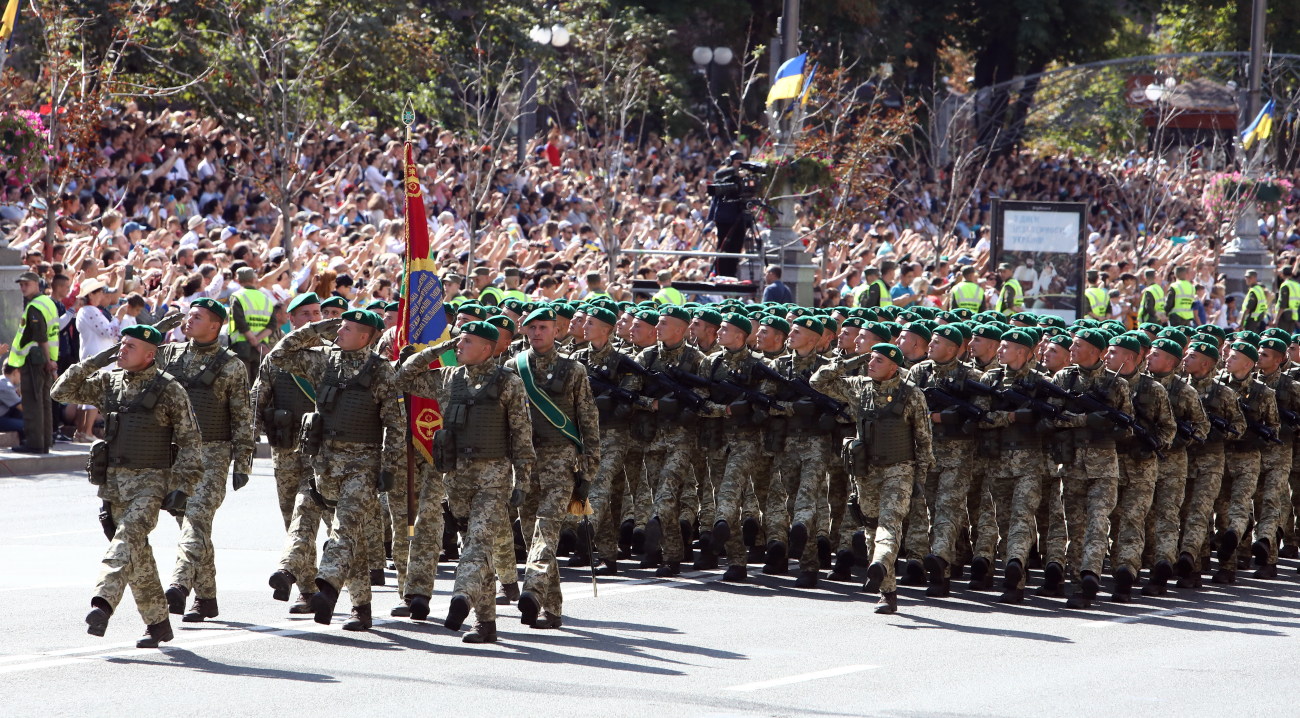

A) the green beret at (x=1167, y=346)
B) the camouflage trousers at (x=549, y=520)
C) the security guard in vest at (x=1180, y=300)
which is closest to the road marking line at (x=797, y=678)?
the camouflage trousers at (x=549, y=520)

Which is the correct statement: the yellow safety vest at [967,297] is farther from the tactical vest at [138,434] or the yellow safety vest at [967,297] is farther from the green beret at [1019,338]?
the tactical vest at [138,434]

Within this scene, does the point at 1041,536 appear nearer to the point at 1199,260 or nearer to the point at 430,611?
Result: the point at 430,611

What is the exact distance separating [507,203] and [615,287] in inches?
305

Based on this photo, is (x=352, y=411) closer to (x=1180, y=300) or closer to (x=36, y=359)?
(x=36, y=359)

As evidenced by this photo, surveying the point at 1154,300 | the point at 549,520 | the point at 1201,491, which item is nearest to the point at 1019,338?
the point at 1201,491

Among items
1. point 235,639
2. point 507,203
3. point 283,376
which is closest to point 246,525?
point 283,376

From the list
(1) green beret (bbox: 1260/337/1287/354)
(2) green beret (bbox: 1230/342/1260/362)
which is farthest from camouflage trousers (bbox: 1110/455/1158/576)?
(1) green beret (bbox: 1260/337/1287/354)

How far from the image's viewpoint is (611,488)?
41.7ft

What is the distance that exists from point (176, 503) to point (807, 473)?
16.1ft

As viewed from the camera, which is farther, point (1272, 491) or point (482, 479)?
point (1272, 491)

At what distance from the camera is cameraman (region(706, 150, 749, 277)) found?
69.8 feet

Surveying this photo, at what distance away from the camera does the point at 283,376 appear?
1092cm

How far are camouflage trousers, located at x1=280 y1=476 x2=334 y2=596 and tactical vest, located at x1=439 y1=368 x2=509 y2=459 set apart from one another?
959mm

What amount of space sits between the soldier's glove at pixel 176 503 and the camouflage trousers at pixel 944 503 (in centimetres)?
500
